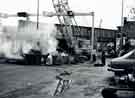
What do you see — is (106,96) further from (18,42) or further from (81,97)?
(18,42)

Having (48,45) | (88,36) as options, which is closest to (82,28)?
(88,36)

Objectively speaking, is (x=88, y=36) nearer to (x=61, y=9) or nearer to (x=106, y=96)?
(x=61, y=9)

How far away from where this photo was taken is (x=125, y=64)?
8789mm

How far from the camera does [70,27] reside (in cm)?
3195

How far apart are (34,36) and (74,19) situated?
35.9 ft

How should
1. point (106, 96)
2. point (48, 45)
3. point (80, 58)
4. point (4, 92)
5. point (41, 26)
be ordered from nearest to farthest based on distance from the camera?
point (106, 96), point (4, 92), point (48, 45), point (80, 58), point (41, 26)


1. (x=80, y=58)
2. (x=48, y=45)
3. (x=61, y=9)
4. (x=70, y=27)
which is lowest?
(x=80, y=58)

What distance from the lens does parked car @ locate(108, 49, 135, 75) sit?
854 centimetres

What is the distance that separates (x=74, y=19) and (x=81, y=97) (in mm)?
26926

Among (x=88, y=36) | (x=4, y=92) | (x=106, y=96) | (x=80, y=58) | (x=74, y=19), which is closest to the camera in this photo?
(x=106, y=96)

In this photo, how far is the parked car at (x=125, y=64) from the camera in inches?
336

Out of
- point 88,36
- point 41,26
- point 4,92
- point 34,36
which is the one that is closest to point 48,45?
point 34,36

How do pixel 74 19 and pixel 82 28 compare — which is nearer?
pixel 74 19

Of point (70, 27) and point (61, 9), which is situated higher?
point (61, 9)
